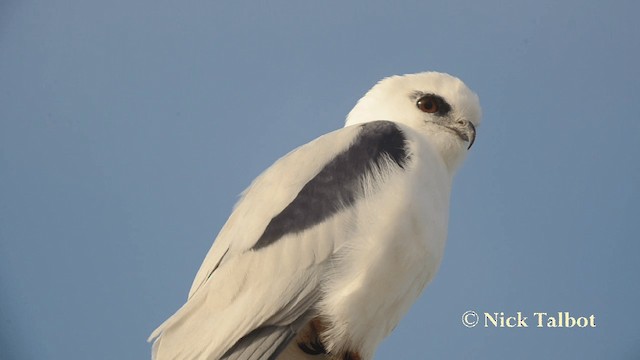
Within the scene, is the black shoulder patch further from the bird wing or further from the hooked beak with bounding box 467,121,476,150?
the hooked beak with bounding box 467,121,476,150

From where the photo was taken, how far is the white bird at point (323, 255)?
159 inches

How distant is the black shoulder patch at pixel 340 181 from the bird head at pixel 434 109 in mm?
A: 559

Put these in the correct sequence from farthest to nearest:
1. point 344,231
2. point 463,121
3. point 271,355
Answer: point 463,121
point 344,231
point 271,355

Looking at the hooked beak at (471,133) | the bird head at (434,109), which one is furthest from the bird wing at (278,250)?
the hooked beak at (471,133)

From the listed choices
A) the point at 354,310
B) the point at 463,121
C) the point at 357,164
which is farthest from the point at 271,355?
the point at 463,121

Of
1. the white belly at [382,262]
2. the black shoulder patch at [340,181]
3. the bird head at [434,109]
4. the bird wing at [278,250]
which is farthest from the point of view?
the bird head at [434,109]

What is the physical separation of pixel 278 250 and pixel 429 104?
1.53m

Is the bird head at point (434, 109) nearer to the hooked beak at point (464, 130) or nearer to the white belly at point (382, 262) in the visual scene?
the hooked beak at point (464, 130)

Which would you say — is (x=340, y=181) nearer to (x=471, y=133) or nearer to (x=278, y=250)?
(x=278, y=250)

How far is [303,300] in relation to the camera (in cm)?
408

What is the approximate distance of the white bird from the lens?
13.3 feet

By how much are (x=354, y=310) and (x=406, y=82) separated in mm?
1771

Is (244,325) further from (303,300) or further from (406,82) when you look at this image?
(406,82)

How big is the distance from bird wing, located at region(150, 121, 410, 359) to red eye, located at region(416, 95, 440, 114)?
0.65 metres
